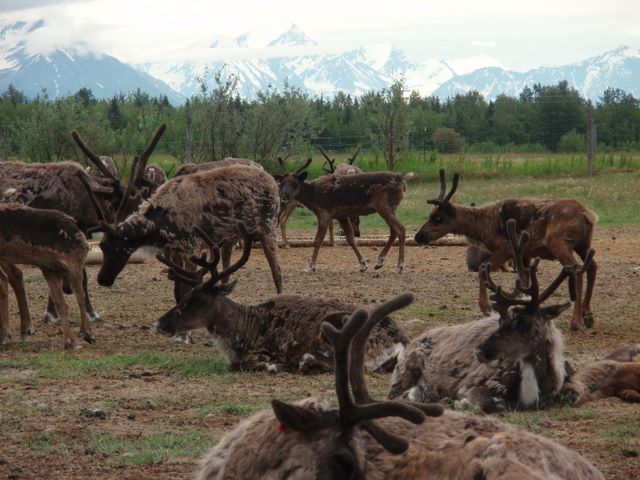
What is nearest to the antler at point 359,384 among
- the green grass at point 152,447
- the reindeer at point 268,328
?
the green grass at point 152,447

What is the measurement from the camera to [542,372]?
8477mm

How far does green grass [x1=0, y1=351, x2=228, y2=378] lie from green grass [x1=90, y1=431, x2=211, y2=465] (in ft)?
8.60

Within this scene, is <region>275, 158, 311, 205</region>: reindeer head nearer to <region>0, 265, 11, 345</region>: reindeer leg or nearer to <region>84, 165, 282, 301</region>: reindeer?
<region>84, 165, 282, 301</region>: reindeer

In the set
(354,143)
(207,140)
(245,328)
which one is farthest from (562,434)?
(354,143)

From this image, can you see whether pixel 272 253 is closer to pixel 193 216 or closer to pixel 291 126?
pixel 193 216

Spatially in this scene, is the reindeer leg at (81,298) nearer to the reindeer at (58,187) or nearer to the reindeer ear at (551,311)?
the reindeer at (58,187)

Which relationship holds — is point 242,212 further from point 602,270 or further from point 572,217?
point 602,270

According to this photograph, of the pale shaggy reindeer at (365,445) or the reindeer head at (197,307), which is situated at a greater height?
the pale shaggy reindeer at (365,445)

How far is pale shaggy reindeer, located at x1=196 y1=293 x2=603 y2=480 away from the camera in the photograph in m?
4.34

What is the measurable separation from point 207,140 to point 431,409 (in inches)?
1212

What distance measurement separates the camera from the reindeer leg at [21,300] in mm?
12406

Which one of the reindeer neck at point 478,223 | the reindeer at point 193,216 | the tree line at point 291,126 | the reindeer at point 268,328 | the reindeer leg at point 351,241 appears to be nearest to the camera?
the reindeer at point 268,328

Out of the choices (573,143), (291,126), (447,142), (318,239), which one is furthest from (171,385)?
(573,143)

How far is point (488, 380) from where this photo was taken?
330 inches
